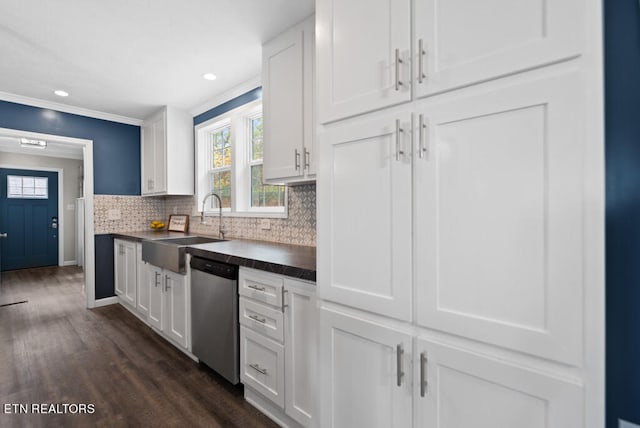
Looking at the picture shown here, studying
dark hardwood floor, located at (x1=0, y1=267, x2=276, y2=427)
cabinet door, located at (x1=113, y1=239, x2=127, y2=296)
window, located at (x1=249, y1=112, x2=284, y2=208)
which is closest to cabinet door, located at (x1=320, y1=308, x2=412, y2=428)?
dark hardwood floor, located at (x1=0, y1=267, x2=276, y2=427)

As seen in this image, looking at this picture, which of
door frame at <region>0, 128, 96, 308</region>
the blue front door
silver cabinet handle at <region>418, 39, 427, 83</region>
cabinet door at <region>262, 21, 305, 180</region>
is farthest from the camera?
the blue front door

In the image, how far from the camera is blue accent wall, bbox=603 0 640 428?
2.75 feet

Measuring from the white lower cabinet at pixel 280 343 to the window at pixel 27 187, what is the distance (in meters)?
7.04

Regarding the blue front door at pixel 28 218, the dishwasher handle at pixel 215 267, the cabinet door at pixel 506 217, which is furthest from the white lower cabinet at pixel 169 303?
the blue front door at pixel 28 218

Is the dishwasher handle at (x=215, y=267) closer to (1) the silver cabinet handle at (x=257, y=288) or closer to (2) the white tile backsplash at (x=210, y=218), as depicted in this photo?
(1) the silver cabinet handle at (x=257, y=288)

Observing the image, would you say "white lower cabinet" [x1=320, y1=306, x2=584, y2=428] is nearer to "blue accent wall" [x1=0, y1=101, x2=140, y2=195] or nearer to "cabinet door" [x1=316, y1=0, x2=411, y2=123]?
"cabinet door" [x1=316, y1=0, x2=411, y2=123]

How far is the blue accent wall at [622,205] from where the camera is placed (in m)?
0.84

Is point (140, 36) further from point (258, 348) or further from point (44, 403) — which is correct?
point (44, 403)

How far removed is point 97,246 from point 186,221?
115 cm

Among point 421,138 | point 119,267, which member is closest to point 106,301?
point 119,267

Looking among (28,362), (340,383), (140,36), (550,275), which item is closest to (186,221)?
(28,362)

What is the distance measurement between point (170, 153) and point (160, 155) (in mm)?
222

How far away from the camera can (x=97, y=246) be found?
3904 mm

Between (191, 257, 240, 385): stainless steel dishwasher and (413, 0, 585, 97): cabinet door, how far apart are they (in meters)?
1.53
